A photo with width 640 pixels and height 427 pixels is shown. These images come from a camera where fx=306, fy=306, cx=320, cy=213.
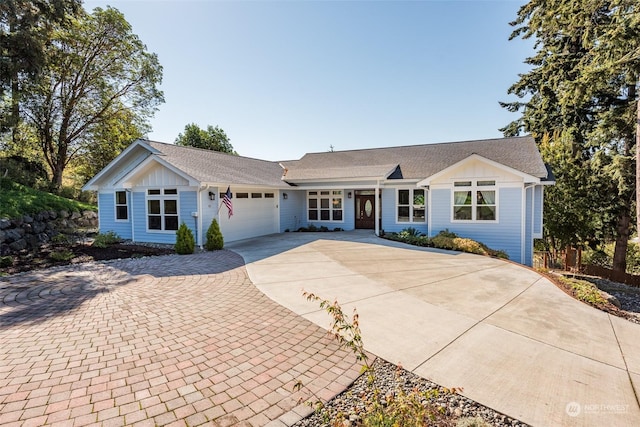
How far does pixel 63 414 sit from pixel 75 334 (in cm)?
211

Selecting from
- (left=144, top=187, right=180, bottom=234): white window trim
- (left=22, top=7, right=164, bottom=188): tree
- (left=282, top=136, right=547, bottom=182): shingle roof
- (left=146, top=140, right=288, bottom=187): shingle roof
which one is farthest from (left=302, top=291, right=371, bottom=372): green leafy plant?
(left=22, top=7, right=164, bottom=188): tree

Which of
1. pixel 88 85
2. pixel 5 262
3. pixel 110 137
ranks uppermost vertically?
pixel 88 85

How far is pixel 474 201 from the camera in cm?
1304

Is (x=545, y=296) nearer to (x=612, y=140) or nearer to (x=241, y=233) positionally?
(x=241, y=233)

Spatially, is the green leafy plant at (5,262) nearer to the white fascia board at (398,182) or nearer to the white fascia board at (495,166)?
the white fascia board at (398,182)

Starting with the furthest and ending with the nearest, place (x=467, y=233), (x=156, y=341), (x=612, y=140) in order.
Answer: (x=612, y=140) → (x=467, y=233) → (x=156, y=341)

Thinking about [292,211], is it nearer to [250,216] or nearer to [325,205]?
[325,205]

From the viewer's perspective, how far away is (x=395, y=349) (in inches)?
159

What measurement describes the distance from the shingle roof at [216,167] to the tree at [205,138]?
20.6 metres

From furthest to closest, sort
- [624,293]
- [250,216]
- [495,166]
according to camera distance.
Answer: [250,216], [495,166], [624,293]

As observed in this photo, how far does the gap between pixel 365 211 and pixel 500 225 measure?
23.0 ft

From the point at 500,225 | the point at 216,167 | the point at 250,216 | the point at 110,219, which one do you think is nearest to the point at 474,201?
the point at 500,225

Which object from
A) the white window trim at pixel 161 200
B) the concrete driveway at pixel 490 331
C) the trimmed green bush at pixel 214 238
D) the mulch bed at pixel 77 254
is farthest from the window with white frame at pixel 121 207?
the concrete driveway at pixel 490 331

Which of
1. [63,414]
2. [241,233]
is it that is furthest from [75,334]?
[241,233]
